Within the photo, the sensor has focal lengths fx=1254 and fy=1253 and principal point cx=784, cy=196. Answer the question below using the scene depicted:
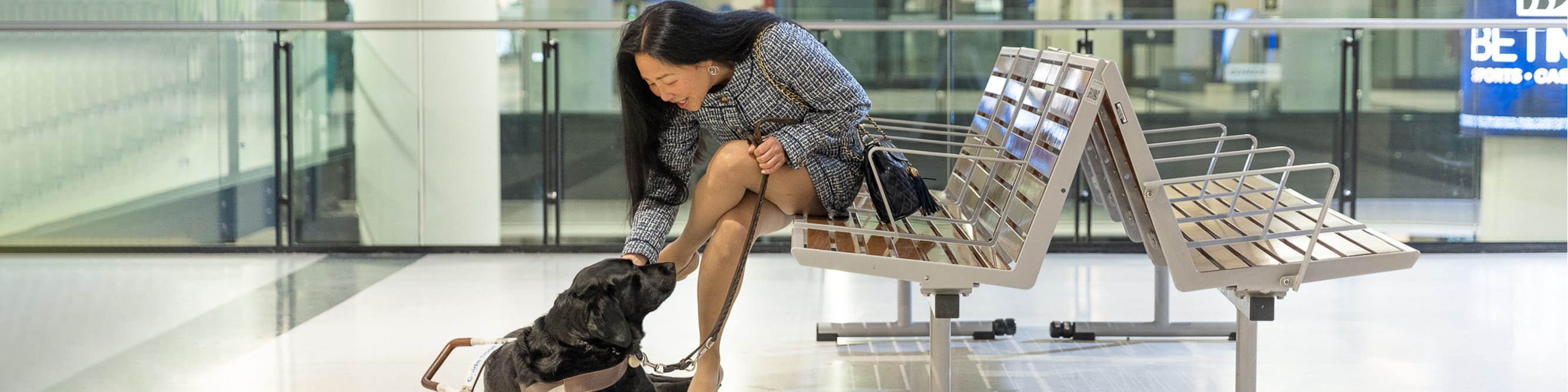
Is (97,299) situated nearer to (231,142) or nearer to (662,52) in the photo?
(231,142)

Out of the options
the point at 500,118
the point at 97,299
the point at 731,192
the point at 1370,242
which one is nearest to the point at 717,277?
the point at 731,192

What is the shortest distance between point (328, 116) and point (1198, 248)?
4.24m

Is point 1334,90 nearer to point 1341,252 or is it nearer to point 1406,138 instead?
point 1406,138

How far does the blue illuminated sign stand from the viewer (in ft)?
17.7

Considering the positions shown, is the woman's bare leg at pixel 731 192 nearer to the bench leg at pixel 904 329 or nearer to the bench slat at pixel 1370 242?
the bench leg at pixel 904 329

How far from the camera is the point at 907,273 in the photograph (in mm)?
2574

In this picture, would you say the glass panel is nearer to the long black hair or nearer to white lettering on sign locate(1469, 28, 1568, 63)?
the long black hair

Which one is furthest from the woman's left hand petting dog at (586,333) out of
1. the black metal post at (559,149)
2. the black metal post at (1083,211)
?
the black metal post at (1083,211)

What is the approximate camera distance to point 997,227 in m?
2.63

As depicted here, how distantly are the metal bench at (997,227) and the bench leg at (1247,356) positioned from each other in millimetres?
460

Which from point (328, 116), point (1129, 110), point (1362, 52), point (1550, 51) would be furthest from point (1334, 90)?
point (328, 116)

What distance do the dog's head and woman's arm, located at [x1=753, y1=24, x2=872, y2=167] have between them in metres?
0.54

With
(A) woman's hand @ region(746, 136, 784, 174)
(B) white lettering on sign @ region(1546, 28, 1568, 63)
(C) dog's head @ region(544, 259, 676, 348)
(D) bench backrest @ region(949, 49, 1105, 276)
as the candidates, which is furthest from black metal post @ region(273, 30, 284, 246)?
(B) white lettering on sign @ region(1546, 28, 1568, 63)

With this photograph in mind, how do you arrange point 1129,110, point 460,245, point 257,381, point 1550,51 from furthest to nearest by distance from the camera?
point 460,245 → point 1550,51 → point 257,381 → point 1129,110
